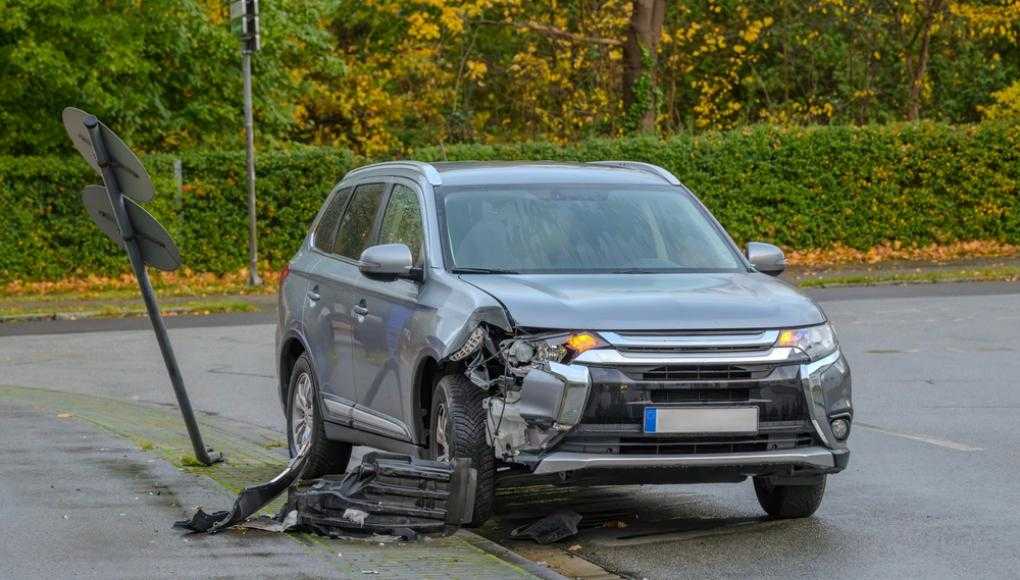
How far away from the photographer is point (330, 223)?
1146cm

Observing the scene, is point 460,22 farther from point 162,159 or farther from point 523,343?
point 523,343

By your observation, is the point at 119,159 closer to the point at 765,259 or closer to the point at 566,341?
the point at 566,341

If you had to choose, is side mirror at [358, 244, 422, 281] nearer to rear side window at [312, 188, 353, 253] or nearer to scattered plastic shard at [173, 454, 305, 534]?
scattered plastic shard at [173, 454, 305, 534]

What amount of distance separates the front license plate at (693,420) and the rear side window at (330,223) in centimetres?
345

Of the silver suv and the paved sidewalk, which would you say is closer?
the paved sidewalk

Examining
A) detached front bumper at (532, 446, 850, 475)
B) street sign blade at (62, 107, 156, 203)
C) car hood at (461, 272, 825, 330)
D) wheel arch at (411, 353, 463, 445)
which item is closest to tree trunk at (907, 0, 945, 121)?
street sign blade at (62, 107, 156, 203)

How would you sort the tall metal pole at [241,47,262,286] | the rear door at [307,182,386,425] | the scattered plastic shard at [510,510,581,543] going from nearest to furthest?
1. the scattered plastic shard at [510,510,581,543]
2. the rear door at [307,182,386,425]
3. the tall metal pole at [241,47,262,286]

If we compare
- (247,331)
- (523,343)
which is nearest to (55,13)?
(247,331)

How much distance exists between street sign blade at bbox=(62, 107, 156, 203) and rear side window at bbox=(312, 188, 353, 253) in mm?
1454

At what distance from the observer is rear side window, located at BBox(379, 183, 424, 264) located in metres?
Result: 9.89

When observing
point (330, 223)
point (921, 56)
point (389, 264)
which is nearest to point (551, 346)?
point (389, 264)

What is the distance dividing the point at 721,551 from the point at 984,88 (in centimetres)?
3982

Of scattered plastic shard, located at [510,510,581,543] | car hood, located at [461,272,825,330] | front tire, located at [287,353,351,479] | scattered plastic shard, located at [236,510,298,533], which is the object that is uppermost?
car hood, located at [461,272,825,330]

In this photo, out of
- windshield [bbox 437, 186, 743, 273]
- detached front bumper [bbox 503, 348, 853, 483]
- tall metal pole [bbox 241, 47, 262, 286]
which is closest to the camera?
detached front bumper [bbox 503, 348, 853, 483]
